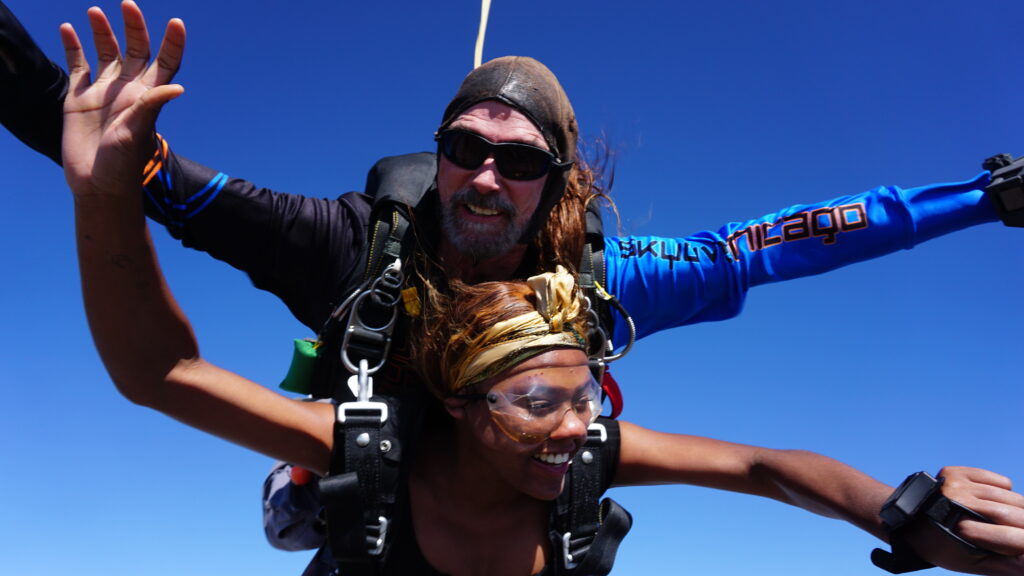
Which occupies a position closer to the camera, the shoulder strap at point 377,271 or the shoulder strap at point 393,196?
the shoulder strap at point 377,271

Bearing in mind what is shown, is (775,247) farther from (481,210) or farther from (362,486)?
(362,486)

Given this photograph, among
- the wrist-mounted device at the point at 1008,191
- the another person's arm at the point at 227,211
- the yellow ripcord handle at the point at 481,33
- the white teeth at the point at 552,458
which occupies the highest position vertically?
the yellow ripcord handle at the point at 481,33

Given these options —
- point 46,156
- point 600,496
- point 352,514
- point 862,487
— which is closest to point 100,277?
point 352,514

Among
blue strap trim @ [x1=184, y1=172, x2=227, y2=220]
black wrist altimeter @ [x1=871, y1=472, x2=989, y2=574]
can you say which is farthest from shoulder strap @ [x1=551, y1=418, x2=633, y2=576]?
blue strap trim @ [x1=184, y1=172, x2=227, y2=220]

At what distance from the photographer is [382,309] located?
3250 millimetres

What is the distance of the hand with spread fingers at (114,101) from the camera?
2205 mm

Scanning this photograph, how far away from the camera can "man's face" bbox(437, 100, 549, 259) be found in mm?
3496

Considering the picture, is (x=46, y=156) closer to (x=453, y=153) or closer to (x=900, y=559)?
(x=453, y=153)

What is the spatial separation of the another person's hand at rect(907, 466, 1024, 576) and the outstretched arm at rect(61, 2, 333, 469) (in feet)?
6.50

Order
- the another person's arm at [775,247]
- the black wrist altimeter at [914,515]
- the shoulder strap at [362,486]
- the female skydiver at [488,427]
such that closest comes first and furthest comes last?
the female skydiver at [488,427], the black wrist altimeter at [914,515], the shoulder strap at [362,486], the another person's arm at [775,247]

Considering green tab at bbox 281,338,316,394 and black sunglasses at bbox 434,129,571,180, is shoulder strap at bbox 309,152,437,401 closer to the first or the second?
green tab at bbox 281,338,316,394

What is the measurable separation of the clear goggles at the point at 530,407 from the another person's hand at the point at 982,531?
1127mm

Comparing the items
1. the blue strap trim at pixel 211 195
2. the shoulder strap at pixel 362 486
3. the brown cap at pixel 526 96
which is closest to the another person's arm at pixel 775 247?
the brown cap at pixel 526 96

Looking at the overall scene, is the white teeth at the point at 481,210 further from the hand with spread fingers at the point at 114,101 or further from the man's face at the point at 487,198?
the hand with spread fingers at the point at 114,101
